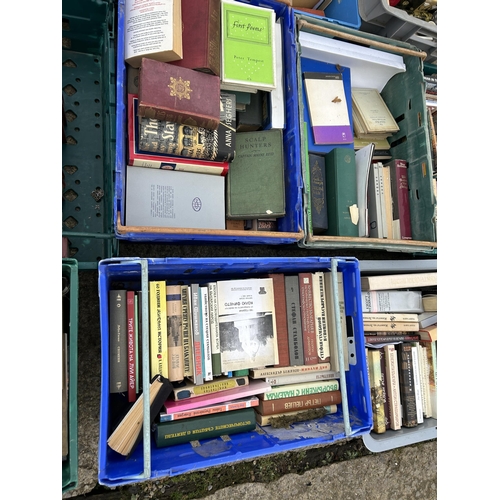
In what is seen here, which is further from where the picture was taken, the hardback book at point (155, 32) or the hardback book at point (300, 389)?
the hardback book at point (300, 389)

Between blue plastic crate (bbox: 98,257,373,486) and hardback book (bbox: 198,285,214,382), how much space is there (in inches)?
3.5

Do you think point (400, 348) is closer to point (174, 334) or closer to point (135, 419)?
point (174, 334)

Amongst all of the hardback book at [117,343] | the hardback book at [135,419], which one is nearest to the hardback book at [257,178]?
the hardback book at [117,343]

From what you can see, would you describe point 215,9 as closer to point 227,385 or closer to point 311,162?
point 311,162

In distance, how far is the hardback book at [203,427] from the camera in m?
1.06

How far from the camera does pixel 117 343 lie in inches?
39.6

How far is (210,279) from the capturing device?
1.33 meters

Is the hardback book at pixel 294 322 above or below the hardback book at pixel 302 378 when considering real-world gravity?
above

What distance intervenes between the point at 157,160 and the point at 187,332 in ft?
1.71

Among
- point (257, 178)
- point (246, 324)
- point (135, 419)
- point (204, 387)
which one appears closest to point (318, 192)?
point (257, 178)

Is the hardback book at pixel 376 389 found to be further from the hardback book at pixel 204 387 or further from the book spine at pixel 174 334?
the book spine at pixel 174 334

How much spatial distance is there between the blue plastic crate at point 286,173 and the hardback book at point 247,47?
8 cm

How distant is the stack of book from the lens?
1.38 m
